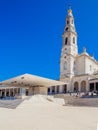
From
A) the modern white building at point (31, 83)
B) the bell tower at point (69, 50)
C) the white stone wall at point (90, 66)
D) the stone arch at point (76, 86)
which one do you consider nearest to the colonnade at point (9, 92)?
the modern white building at point (31, 83)

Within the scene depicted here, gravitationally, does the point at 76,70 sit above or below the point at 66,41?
below

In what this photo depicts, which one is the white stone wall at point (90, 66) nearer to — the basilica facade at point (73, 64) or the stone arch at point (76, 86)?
the basilica facade at point (73, 64)

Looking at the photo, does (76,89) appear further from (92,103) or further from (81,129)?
(81,129)

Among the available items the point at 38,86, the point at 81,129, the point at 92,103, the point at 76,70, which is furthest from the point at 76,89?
the point at 81,129

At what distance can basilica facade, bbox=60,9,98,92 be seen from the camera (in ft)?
142

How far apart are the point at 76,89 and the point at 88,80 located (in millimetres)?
4522

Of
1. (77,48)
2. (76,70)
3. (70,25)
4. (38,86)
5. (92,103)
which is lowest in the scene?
(92,103)

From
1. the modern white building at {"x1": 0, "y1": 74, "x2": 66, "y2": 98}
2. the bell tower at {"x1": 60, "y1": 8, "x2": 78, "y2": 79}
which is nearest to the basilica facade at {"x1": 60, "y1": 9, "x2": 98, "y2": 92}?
the bell tower at {"x1": 60, "y1": 8, "x2": 78, "y2": 79}

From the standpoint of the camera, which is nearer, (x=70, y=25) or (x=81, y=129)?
(x=81, y=129)

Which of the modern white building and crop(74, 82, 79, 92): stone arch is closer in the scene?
the modern white building

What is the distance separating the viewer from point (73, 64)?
48.3m

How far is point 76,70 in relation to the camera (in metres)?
48.3

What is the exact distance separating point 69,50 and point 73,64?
3.88 m

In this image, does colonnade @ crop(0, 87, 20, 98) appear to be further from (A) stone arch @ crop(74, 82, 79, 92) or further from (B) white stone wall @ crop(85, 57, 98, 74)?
(B) white stone wall @ crop(85, 57, 98, 74)
